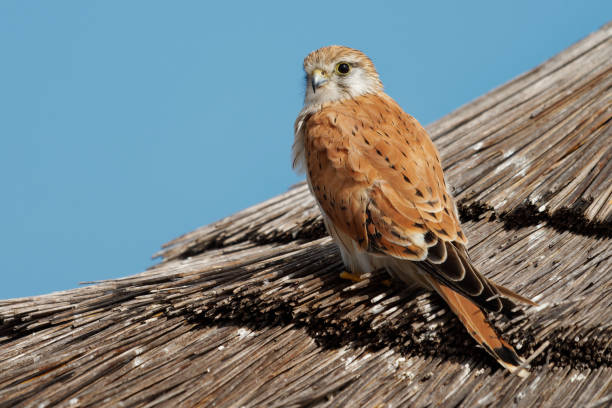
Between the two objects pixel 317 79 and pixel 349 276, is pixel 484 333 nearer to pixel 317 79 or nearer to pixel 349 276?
pixel 349 276

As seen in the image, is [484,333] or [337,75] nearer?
[484,333]

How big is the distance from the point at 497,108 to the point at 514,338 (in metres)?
3.46

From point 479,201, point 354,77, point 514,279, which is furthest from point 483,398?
point 354,77

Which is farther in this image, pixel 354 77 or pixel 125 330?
pixel 354 77

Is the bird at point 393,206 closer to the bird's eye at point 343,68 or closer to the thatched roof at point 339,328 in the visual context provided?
the thatched roof at point 339,328

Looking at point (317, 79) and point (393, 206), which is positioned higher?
point (317, 79)

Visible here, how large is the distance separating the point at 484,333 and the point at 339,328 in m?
0.65

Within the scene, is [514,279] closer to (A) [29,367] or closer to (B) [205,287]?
(B) [205,287]

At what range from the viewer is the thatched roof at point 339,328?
9.87 ft

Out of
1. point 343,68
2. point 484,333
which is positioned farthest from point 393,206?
point 343,68

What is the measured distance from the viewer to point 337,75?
465cm

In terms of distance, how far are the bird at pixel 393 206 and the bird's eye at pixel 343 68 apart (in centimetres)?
44

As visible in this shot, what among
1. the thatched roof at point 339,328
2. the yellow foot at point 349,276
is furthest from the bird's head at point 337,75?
the yellow foot at point 349,276

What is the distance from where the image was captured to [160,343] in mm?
3451
